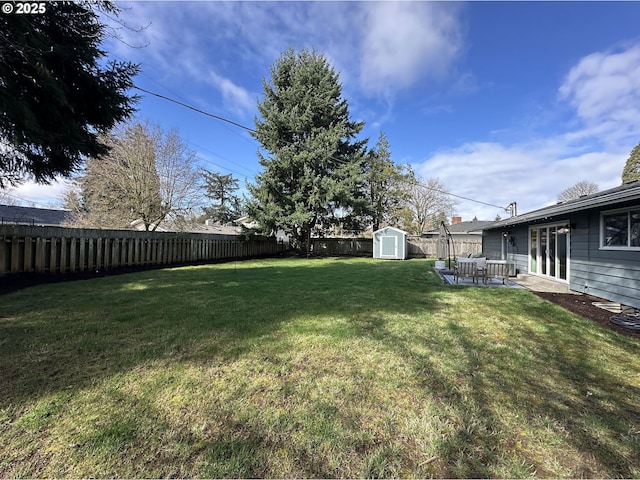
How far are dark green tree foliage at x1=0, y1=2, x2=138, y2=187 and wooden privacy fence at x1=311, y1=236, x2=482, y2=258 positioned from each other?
665 inches

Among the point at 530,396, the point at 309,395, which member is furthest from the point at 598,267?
the point at 309,395

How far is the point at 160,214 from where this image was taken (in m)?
13.1

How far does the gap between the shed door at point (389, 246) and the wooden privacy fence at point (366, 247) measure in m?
2.60

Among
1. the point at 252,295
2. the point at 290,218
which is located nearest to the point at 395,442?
the point at 252,295

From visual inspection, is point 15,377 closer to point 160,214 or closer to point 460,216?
point 160,214

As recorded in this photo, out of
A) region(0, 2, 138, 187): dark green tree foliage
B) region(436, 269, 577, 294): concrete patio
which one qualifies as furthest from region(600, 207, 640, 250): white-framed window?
region(0, 2, 138, 187): dark green tree foliage

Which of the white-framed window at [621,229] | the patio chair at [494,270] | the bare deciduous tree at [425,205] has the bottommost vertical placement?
the patio chair at [494,270]

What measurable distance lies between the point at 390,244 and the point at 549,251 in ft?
35.1

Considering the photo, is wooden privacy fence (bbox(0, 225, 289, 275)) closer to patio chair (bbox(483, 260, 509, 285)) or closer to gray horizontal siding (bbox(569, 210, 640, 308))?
patio chair (bbox(483, 260, 509, 285))

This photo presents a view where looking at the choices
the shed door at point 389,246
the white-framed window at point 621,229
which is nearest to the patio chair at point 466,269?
the white-framed window at point 621,229

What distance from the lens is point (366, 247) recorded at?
2273cm

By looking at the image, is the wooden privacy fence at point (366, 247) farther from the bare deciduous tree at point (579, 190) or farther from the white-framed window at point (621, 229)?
the bare deciduous tree at point (579, 190)

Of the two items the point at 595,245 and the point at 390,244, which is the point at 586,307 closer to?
the point at 595,245

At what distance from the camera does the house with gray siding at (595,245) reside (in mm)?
5457
